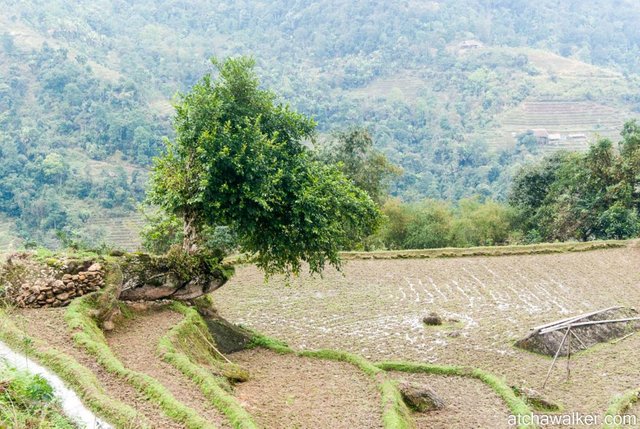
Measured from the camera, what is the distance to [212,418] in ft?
30.3

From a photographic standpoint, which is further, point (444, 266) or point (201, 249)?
point (444, 266)

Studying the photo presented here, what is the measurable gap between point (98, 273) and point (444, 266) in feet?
53.0

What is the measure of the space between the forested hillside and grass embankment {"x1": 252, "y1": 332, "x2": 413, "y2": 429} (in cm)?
2235

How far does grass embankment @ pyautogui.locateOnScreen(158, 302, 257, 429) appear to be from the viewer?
958 centimetres

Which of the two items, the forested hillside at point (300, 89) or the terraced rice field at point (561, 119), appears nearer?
the forested hillside at point (300, 89)

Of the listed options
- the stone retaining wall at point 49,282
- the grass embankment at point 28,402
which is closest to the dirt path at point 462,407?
the grass embankment at point 28,402

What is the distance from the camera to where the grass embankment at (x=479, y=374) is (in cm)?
1215

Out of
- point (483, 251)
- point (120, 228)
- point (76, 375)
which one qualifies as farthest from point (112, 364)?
point (120, 228)

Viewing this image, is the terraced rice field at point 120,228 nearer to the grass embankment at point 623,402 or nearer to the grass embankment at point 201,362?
the grass embankment at point 201,362

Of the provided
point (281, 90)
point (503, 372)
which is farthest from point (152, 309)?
point (281, 90)

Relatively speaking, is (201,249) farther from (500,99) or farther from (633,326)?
(500,99)

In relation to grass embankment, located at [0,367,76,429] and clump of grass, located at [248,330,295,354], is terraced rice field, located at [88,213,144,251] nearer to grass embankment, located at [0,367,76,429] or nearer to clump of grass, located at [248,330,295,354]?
clump of grass, located at [248,330,295,354]

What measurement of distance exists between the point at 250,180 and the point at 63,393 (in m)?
7.69

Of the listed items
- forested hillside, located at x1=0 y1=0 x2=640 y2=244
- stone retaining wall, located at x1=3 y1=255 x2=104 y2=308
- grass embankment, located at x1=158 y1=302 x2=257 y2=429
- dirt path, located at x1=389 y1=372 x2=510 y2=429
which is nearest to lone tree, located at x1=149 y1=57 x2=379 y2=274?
grass embankment, located at x1=158 y1=302 x2=257 y2=429
